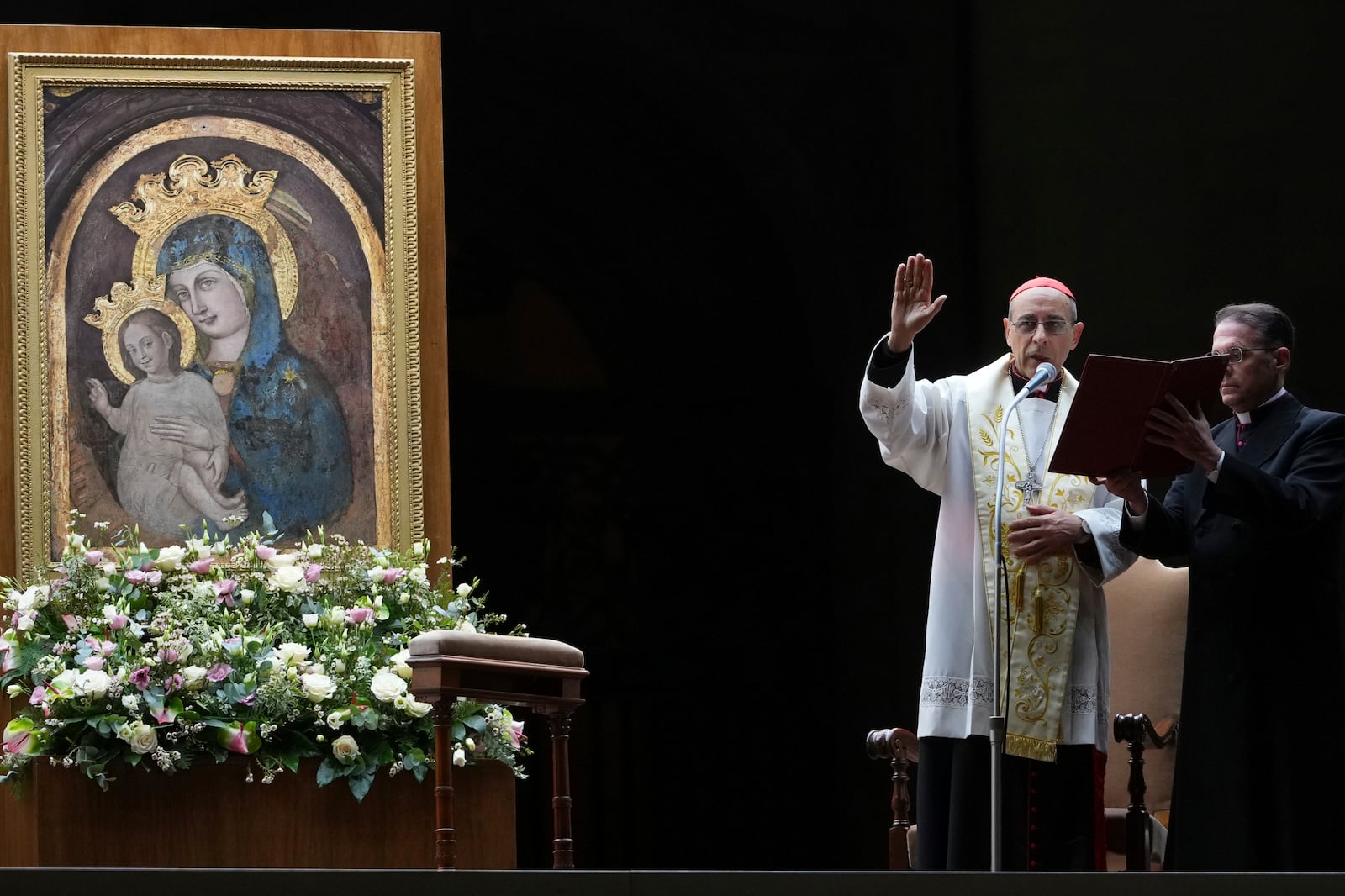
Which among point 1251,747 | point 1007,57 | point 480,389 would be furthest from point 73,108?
point 1251,747

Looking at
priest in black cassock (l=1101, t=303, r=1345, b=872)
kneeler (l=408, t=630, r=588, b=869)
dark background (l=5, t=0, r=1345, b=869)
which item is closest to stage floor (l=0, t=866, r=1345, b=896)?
kneeler (l=408, t=630, r=588, b=869)

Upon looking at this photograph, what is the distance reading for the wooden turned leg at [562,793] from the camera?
16.2 ft

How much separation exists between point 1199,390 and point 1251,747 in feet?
2.54

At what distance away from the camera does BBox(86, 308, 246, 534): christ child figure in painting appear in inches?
230

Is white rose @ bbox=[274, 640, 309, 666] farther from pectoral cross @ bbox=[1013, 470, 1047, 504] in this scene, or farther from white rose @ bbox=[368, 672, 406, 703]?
pectoral cross @ bbox=[1013, 470, 1047, 504]

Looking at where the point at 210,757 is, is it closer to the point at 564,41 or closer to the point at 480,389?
the point at 480,389

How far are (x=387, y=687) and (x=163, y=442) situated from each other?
1.11m

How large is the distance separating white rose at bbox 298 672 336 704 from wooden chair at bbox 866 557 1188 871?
4.30ft

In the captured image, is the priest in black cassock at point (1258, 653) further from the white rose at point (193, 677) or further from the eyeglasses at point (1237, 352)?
the white rose at point (193, 677)

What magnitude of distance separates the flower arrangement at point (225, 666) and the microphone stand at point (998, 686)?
1285 millimetres

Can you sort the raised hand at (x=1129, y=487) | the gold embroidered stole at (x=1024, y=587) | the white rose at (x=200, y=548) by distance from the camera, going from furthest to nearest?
1. the white rose at (x=200, y=548)
2. the gold embroidered stole at (x=1024, y=587)
3. the raised hand at (x=1129, y=487)

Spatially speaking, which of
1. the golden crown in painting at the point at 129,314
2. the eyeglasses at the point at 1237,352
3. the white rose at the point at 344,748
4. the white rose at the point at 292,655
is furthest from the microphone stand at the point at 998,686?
the golden crown in painting at the point at 129,314

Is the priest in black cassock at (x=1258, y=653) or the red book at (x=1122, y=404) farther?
the priest in black cassock at (x=1258, y=653)

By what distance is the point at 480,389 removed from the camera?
6.93m
